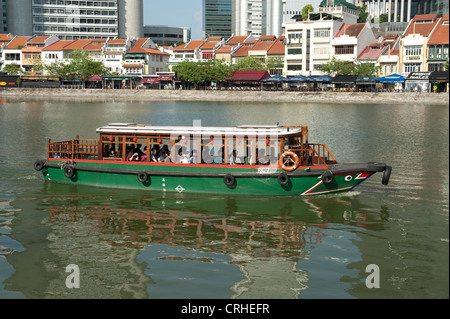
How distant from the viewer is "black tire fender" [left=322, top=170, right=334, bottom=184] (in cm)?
1748

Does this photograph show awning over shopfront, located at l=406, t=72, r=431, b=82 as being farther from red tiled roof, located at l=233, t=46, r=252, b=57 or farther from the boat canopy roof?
the boat canopy roof

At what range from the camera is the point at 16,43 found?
383 feet

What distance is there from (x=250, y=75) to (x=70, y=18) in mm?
71924

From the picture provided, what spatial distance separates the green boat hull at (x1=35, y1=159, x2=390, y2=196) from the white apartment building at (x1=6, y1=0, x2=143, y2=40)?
133479 millimetres

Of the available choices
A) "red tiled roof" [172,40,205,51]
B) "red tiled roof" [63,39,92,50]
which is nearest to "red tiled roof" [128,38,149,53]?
"red tiled roof" [172,40,205,51]

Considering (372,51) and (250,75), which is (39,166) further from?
(372,51)

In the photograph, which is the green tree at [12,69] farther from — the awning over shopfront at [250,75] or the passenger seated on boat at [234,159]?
the passenger seated on boat at [234,159]

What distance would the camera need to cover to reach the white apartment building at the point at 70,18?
458 ft

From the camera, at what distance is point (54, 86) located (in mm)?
102125

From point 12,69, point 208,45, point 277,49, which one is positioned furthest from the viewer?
point 208,45

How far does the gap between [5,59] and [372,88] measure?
249 feet

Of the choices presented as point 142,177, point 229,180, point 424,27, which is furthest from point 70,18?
point 229,180

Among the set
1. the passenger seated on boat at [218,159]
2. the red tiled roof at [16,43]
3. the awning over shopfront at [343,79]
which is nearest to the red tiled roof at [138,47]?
the red tiled roof at [16,43]
